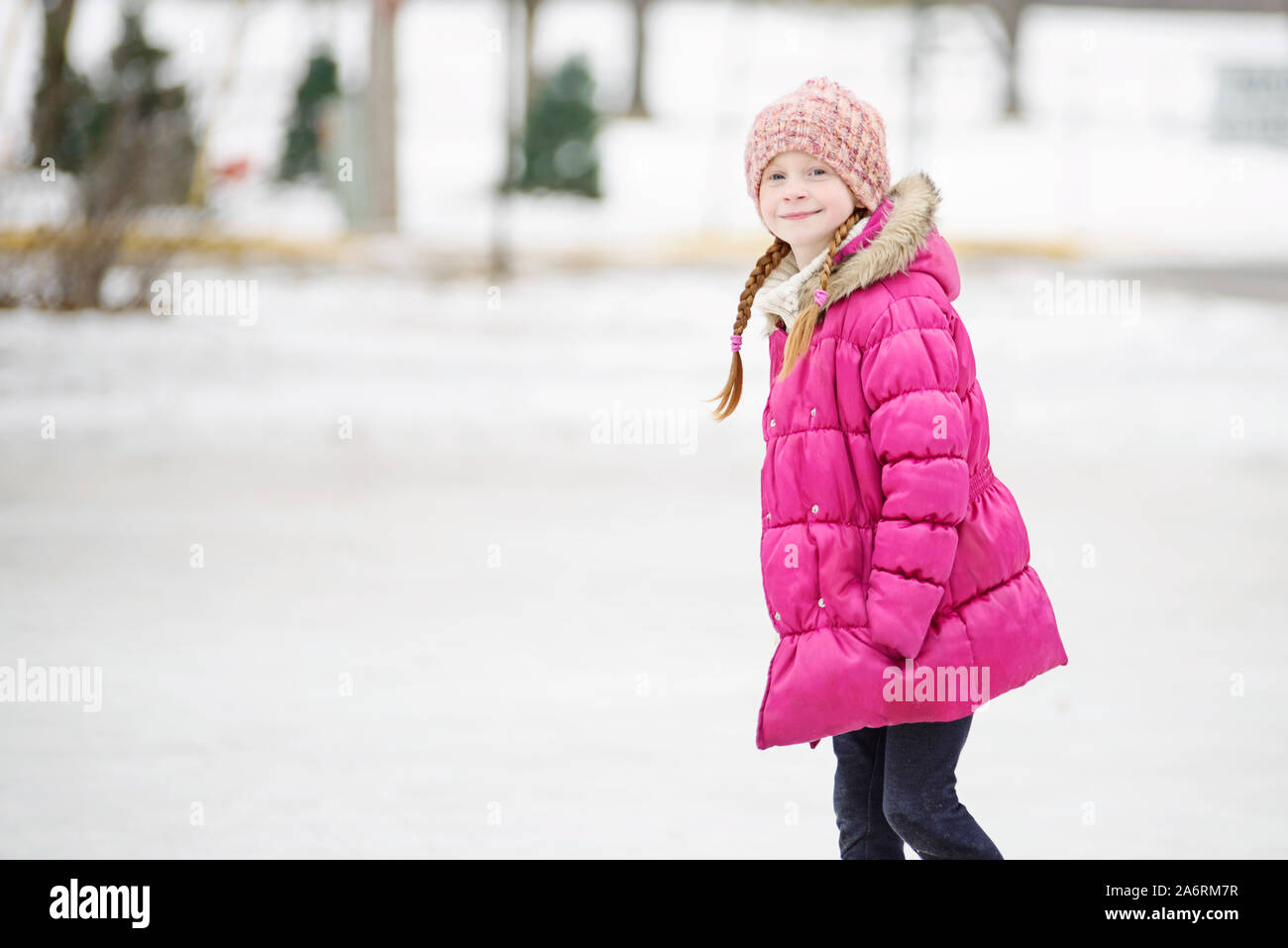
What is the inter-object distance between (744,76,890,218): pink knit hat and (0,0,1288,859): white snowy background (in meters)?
0.26

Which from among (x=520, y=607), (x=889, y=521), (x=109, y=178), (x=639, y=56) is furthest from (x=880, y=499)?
(x=639, y=56)

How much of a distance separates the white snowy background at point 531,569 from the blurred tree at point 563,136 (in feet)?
12.1

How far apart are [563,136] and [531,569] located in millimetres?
13445

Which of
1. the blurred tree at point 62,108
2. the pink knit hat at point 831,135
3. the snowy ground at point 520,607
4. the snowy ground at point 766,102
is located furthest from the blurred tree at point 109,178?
the pink knit hat at point 831,135

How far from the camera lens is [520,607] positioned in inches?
185

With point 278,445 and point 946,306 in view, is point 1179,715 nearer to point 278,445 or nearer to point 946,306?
point 946,306

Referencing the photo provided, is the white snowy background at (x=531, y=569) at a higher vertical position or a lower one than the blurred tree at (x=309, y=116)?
lower

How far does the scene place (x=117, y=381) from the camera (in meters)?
8.48

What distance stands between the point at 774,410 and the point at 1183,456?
5466mm

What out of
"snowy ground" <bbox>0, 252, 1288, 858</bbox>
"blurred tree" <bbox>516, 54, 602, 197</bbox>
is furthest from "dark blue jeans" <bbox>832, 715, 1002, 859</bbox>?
"blurred tree" <bbox>516, 54, 602, 197</bbox>

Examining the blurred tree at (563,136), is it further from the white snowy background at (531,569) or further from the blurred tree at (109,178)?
the blurred tree at (109,178)

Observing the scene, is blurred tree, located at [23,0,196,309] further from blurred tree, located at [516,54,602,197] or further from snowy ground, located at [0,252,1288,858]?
blurred tree, located at [516,54,602,197]

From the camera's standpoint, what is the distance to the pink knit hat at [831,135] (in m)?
2.13
